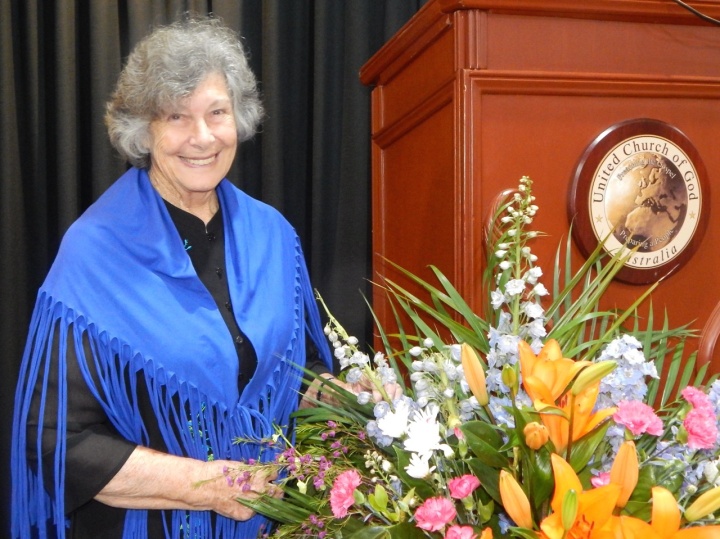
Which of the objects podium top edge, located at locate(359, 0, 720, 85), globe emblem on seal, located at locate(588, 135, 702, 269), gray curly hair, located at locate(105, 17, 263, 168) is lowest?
globe emblem on seal, located at locate(588, 135, 702, 269)

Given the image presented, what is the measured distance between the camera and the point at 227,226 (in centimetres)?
156

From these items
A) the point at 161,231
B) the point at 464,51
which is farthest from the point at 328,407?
the point at 161,231

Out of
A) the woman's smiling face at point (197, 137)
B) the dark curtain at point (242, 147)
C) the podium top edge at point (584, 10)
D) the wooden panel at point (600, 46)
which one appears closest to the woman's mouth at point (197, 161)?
the woman's smiling face at point (197, 137)

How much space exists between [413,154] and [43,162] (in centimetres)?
114

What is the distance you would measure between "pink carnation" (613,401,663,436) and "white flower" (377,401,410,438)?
0.16 metres

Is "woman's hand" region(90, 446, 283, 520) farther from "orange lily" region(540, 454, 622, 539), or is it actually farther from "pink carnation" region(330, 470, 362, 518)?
"orange lily" region(540, 454, 622, 539)

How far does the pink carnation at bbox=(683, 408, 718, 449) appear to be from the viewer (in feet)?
1.96

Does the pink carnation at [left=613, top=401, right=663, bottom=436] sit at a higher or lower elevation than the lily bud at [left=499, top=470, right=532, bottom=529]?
higher

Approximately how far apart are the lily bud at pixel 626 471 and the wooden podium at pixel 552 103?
55cm

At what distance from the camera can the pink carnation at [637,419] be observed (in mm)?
591

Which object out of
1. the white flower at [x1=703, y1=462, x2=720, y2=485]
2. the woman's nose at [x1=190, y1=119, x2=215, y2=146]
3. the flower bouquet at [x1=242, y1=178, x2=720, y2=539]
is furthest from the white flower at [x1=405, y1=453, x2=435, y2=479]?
the woman's nose at [x1=190, y1=119, x2=215, y2=146]

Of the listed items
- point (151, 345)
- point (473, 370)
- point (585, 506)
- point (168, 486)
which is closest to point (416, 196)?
point (151, 345)

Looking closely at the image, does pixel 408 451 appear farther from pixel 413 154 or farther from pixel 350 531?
pixel 413 154

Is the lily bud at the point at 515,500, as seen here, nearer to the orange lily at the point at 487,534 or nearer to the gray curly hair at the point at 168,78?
the orange lily at the point at 487,534
